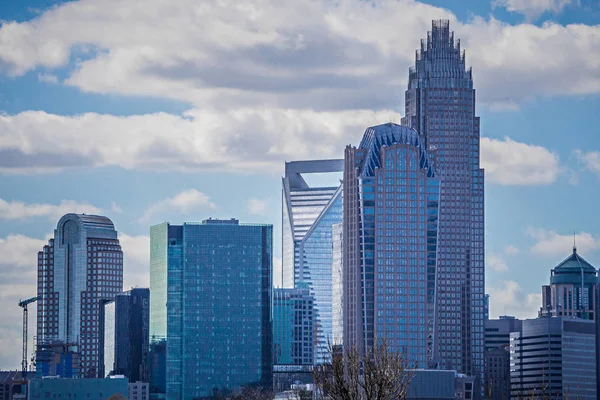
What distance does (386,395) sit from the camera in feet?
283

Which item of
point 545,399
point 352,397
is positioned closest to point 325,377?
point 352,397

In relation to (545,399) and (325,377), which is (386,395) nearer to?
(325,377)

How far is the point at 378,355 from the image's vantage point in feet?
302

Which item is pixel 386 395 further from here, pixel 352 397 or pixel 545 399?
pixel 545 399

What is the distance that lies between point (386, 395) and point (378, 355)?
615 centimetres

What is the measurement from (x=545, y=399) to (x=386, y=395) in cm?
880

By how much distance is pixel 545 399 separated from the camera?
90312 millimetres

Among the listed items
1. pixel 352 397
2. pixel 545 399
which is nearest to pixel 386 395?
pixel 352 397

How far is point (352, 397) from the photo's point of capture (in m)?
88.2

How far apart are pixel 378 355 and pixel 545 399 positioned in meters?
8.31

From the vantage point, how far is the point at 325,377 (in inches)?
3460

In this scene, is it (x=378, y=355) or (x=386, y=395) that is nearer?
(x=386, y=395)

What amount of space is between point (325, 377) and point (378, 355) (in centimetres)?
510
